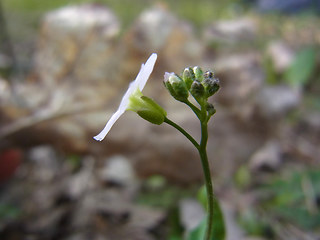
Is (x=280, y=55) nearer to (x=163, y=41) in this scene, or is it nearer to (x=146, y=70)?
(x=163, y=41)

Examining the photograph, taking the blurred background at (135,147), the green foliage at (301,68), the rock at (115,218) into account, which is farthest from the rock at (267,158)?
the rock at (115,218)

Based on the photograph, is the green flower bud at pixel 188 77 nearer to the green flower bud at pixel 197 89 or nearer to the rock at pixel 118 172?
the green flower bud at pixel 197 89

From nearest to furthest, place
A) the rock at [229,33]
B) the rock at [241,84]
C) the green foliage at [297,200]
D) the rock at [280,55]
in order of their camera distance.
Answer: the green foliage at [297,200] → the rock at [241,84] → the rock at [229,33] → the rock at [280,55]

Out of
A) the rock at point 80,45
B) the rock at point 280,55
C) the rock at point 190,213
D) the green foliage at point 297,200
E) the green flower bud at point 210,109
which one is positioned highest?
the green flower bud at point 210,109

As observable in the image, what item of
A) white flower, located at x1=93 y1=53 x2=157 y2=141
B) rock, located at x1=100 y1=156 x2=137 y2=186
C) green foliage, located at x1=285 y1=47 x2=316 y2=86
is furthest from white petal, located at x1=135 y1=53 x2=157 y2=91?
green foliage, located at x1=285 y1=47 x2=316 y2=86

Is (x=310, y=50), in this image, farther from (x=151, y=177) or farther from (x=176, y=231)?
(x=176, y=231)

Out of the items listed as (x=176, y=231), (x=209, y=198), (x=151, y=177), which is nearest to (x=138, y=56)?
(x=151, y=177)

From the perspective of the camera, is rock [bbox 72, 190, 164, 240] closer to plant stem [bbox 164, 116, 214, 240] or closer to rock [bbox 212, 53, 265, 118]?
plant stem [bbox 164, 116, 214, 240]
